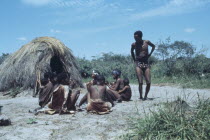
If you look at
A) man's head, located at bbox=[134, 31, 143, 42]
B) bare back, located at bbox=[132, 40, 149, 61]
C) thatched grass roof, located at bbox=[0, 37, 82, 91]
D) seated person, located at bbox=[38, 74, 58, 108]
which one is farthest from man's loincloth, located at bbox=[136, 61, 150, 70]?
thatched grass roof, located at bbox=[0, 37, 82, 91]

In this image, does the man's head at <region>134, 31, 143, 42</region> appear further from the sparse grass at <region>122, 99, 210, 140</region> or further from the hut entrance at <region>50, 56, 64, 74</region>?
the hut entrance at <region>50, 56, 64, 74</region>

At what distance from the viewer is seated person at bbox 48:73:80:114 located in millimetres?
6137

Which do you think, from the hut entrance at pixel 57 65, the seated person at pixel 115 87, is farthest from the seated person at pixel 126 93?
the hut entrance at pixel 57 65

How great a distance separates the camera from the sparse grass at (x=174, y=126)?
144 inches

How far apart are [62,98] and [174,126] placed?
3.03 m

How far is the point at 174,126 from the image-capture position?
152 inches

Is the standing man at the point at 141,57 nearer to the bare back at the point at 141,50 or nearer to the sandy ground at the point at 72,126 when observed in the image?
the bare back at the point at 141,50

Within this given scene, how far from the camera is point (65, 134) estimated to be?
4.37 meters

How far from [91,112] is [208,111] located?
105 inches

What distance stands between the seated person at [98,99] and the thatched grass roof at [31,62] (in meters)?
4.08

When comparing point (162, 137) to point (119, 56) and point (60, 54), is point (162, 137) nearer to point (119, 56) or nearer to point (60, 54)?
point (60, 54)

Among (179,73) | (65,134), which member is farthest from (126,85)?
(179,73)

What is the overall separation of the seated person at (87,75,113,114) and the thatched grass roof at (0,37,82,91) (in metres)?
4.08

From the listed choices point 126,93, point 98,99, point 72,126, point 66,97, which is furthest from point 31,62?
point 72,126
